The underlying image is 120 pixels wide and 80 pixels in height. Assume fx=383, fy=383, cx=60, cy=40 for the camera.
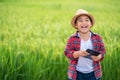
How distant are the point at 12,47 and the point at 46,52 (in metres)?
0.34

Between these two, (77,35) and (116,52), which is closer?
(77,35)

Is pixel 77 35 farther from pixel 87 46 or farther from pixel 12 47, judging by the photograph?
pixel 12 47

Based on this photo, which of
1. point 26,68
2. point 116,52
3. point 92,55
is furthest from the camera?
point 116,52

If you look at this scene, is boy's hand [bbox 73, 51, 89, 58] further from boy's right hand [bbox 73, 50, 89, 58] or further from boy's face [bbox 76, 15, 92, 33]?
boy's face [bbox 76, 15, 92, 33]

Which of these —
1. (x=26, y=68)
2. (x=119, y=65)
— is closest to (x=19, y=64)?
(x=26, y=68)

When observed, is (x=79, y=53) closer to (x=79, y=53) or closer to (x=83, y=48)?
(x=79, y=53)

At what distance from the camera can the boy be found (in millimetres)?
2912

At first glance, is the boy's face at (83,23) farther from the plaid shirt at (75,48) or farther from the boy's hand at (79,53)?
the boy's hand at (79,53)

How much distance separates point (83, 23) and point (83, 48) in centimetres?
19

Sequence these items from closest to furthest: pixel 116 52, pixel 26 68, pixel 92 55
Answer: pixel 92 55
pixel 26 68
pixel 116 52

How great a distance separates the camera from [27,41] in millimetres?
3824

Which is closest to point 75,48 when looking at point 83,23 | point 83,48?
point 83,48

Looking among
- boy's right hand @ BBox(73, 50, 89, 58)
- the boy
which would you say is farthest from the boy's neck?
boy's right hand @ BBox(73, 50, 89, 58)

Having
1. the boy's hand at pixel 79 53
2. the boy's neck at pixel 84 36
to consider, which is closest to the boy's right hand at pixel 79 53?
the boy's hand at pixel 79 53
